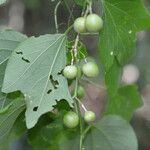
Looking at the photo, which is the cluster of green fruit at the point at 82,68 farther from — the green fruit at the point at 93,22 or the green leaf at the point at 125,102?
the green leaf at the point at 125,102

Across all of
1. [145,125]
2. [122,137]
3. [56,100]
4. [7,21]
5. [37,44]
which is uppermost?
[37,44]

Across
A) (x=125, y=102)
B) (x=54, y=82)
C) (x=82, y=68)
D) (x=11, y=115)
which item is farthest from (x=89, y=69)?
(x=125, y=102)

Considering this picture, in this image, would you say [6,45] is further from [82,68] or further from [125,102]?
[125,102]

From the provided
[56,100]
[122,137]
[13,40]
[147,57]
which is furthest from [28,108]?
[147,57]

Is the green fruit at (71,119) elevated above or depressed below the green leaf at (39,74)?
below

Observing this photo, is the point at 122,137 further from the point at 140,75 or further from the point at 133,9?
the point at 140,75

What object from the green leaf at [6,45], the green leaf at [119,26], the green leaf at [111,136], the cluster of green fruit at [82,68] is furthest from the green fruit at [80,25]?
the green leaf at [111,136]
